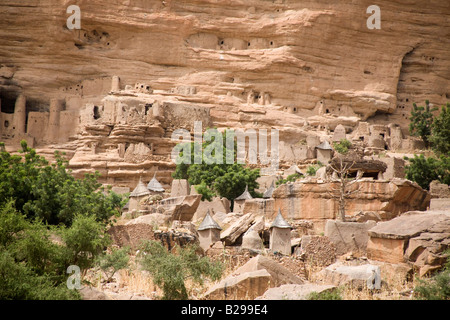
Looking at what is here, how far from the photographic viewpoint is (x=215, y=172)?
3058 cm

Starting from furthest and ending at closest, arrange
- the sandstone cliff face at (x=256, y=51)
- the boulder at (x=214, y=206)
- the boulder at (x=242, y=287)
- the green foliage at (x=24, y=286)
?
the sandstone cliff face at (x=256, y=51) → the boulder at (x=214, y=206) → the boulder at (x=242, y=287) → the green foliage at (x=24, y=286)

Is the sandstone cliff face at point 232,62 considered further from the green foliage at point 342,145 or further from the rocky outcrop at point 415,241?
the rocky outcrop at point 415,241

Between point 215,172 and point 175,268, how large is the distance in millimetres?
18904

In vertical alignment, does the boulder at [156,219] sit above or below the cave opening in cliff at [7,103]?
below

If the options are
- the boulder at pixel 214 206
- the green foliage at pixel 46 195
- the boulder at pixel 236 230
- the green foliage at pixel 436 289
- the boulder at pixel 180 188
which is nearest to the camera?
the green foliage at pixel 436 289

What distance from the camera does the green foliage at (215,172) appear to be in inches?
1140

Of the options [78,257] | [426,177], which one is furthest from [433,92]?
[78,257]

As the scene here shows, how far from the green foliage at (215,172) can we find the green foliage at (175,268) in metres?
12.4

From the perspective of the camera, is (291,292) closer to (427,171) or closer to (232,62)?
(427,171)

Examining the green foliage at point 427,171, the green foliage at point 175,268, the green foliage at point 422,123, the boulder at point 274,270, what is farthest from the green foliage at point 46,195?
the green foliage at point 422,123

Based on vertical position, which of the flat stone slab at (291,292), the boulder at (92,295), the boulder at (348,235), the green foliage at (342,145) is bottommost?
the boulder at (92,295)

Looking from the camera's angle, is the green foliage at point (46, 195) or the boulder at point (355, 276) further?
the green foliage at point (46, 195)

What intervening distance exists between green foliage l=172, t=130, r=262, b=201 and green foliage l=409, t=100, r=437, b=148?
17.7 meters
